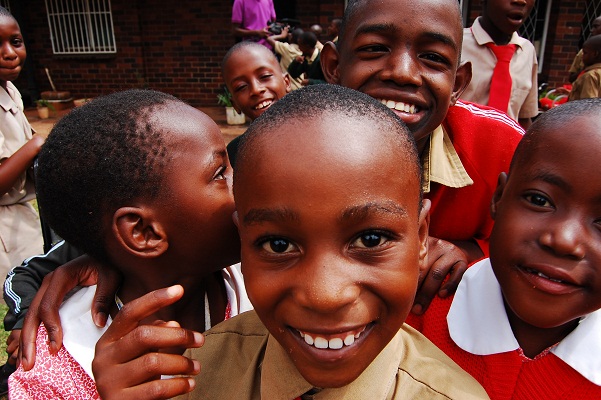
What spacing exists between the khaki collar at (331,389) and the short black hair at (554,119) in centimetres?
58

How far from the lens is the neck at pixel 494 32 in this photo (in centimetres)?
335

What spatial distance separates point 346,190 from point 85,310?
0.97m

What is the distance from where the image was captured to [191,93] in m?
9.46

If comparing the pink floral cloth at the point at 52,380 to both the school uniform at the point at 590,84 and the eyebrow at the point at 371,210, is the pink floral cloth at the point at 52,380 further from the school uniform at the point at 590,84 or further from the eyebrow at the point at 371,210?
the school uniform at the point at 590,84

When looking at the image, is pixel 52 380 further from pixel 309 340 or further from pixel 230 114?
pixel 230 114

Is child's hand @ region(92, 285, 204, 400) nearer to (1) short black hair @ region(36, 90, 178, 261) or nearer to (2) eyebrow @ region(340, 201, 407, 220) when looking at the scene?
(1) short black hair @ region(36, 90, 178, 261)

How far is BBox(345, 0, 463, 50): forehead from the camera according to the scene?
159 cm

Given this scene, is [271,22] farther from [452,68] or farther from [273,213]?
[273,213]

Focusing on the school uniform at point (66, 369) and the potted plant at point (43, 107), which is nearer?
the school uniform at point (66, 369)

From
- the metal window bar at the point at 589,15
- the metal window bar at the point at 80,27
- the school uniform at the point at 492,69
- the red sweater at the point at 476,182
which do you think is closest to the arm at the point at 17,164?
the red sweater at the point at 476,182

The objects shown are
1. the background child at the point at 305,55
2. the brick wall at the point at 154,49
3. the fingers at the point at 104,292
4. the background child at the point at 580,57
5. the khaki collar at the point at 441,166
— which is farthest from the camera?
the brick wall at the point at 154,49

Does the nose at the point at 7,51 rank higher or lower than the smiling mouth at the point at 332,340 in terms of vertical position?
higher

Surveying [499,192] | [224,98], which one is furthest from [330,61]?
[224,98]

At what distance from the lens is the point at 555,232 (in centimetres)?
114
